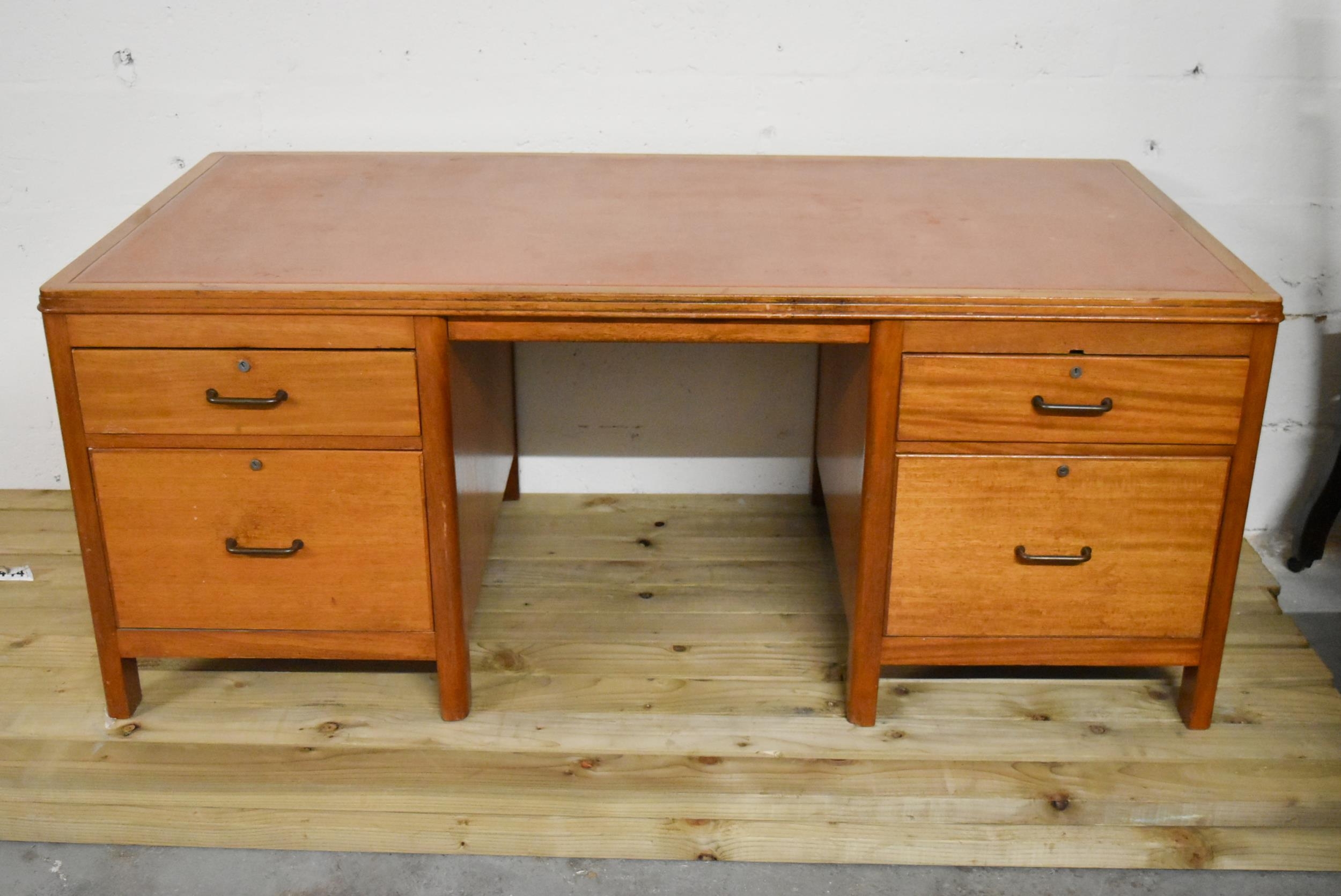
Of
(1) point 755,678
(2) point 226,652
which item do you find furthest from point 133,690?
(1) point 755,678

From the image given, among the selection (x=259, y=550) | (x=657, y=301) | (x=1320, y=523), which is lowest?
(x=1320, y=523)

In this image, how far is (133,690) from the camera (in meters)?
1.88

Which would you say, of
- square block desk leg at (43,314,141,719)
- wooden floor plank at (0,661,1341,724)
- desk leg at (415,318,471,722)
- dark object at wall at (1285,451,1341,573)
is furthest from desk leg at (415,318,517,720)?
dark object at wall at (1285,451,1341,573)

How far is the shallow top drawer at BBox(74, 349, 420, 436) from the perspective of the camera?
164 centimetres

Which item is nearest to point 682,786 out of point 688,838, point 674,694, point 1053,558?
point 688,838

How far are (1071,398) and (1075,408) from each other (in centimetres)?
1

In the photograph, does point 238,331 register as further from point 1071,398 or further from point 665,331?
point 1071,398

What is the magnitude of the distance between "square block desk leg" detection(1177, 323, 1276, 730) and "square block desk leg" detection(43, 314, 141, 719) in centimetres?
149

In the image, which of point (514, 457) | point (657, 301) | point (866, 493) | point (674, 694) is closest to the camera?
point (657, 301)

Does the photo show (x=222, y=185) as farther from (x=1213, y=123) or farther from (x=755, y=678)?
(x=1213, y=123)

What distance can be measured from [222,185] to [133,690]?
78cm

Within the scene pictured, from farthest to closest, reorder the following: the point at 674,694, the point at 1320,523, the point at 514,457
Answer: the point at 514,457, the point at 1320,523, the point at 674,694

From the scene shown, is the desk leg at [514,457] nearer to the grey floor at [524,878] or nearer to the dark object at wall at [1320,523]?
the grey floor at [524,878]

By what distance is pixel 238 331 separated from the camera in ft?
5.31
